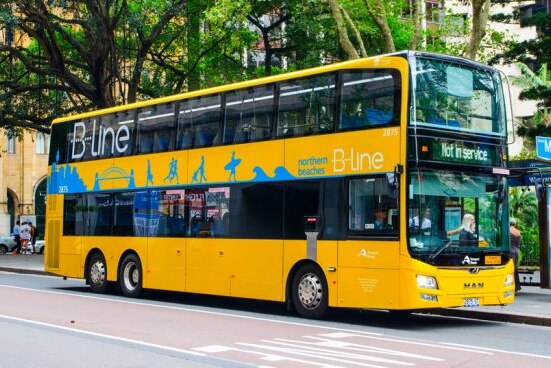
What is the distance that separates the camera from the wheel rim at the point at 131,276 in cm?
1948

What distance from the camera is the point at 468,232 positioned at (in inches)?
546

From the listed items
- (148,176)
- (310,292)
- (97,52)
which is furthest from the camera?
(97,52)

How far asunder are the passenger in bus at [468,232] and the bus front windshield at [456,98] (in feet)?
4.70

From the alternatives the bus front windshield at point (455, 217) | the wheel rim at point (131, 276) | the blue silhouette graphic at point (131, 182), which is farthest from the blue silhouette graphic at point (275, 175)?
the wheel rim at point (131, 276)

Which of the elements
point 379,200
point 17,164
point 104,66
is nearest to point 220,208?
point 379,200

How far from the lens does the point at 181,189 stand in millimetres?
17875

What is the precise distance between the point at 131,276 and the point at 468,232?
8739 mm

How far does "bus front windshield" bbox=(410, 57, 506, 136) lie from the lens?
13570mm

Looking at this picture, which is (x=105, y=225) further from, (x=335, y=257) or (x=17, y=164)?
(x=17, y=164)

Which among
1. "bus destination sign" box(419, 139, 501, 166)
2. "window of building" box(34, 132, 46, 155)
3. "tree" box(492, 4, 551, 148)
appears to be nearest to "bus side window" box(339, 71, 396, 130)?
"bus destination sign" box(419, 139, 501, 166)

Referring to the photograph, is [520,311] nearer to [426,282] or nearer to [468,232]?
[468,232]

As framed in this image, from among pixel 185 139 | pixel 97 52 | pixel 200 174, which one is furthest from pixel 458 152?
pixel 97 52

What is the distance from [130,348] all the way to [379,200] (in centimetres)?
490

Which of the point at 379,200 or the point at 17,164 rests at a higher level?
the point at 17,164
